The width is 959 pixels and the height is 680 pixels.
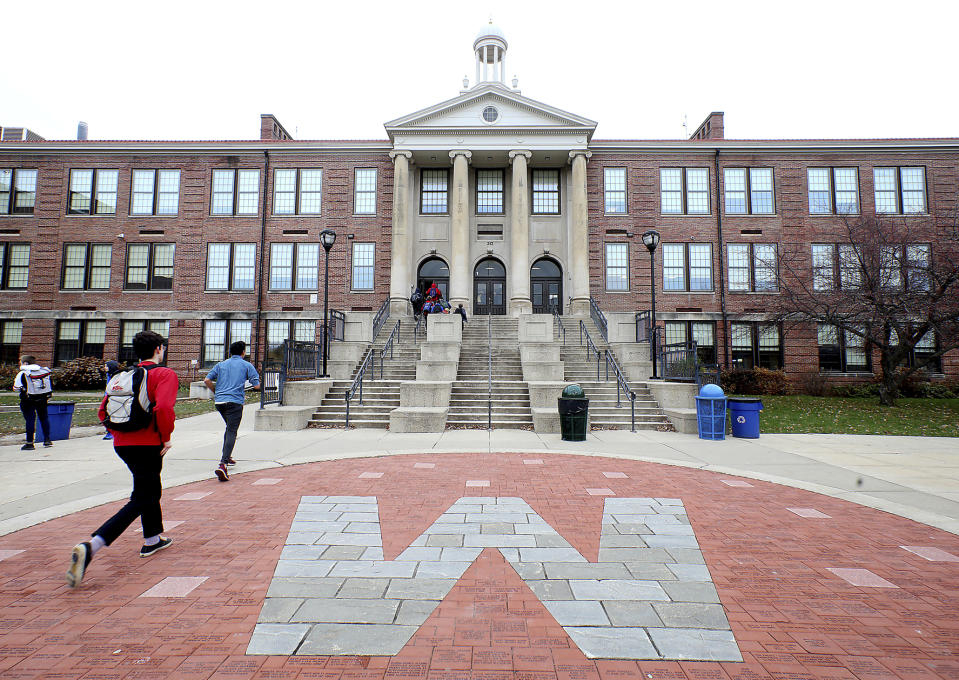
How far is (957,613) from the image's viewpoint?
3.27 metres

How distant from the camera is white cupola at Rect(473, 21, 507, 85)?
91.0ft

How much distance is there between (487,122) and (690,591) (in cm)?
2566

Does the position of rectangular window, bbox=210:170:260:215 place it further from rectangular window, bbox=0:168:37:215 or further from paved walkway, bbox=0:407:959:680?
paved walkway, bbox=0:407:959:680

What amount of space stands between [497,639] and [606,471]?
516 cm

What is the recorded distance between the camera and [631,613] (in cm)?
319

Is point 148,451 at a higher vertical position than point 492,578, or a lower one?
higher

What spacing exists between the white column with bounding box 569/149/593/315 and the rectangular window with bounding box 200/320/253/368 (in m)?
17.6

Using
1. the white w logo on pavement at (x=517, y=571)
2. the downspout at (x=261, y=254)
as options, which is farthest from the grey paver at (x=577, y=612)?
the downspout at (x=261, y=254)

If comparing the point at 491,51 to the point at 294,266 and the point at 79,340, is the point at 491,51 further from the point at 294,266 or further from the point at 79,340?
the point at 79,340

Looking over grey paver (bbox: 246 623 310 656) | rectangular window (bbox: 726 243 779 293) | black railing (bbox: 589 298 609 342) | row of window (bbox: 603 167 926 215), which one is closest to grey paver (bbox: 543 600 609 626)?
grey paver (bbox: 246 623 310 656)

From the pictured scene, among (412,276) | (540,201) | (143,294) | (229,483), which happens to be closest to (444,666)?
(229,483)

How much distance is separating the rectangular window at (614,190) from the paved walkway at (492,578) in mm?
21203

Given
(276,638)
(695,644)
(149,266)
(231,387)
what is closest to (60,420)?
(231,387)

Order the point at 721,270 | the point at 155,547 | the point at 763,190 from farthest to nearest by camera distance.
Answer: the point at 763,190 → the point at 721,270 → the point at 155,547
